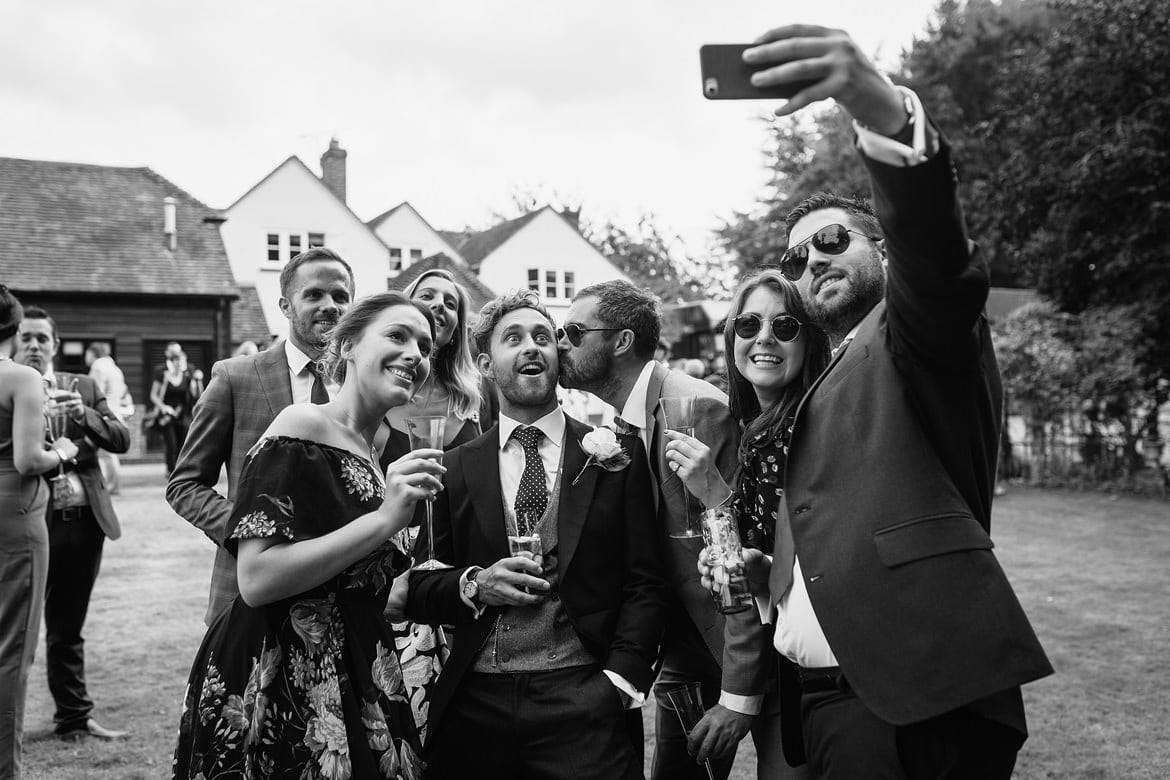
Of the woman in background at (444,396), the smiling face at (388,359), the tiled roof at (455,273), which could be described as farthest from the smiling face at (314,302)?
the tiled roof at (455,273)

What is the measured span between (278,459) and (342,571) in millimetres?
385

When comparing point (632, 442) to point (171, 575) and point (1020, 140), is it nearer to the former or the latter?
point (171, 575)

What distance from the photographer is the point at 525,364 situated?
359 cm

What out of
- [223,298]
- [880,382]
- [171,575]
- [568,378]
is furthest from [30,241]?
[880,382]

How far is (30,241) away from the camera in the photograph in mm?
27141

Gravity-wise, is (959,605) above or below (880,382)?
below

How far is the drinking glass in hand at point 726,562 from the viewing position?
2771mm

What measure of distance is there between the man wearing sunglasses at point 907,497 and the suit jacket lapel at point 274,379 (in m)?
2.55

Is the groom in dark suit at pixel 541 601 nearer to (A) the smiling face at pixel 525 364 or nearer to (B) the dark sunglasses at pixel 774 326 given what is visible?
(A) the smiling face at pixel 525 364

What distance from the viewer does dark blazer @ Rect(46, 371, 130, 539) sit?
19.2 feet

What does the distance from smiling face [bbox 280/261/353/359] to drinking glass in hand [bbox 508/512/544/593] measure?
149 centimetres

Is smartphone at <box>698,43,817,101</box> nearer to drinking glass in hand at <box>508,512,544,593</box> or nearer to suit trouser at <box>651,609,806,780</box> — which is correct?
drinking glass in hand at <box>508,512,544,593</box>

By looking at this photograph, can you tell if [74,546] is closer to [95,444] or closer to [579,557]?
[95,444]

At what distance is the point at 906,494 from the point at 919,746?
0.59 meters
